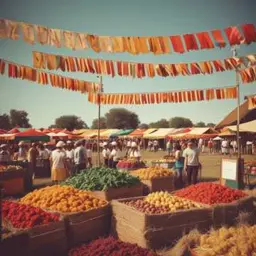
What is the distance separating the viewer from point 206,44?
24.4 feet

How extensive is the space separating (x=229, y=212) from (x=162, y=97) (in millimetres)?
6550

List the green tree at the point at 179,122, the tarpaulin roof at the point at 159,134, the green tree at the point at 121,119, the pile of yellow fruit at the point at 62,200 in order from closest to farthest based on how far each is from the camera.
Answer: the pile of yellow fruit at the point at 62,200, the tarpaulin roof at the point at 159,134, the green tree at the point at 121,119, the green tree at the point at 179,122

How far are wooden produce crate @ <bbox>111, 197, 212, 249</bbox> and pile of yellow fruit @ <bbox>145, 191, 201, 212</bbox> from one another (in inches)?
10.1

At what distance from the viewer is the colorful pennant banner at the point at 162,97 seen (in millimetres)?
11875

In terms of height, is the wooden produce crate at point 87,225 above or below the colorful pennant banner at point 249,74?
below

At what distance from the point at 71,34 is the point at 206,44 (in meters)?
3.02

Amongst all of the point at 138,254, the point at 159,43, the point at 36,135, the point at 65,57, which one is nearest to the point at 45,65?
the point at 65,57

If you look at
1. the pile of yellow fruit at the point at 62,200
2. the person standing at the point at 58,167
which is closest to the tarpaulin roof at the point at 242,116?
the person standing at the point at 58,167

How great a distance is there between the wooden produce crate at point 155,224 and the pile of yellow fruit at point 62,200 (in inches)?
20.9

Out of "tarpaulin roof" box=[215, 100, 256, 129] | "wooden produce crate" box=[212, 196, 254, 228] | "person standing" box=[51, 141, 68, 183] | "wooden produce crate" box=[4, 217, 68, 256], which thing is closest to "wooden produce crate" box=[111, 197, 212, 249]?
"wooden produce crate" box=[212, 196, 254, 228]

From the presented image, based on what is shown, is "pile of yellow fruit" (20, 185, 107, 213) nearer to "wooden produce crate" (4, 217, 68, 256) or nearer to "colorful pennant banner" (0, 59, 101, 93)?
"wooden produce crate" (4, 217, 68, 256)

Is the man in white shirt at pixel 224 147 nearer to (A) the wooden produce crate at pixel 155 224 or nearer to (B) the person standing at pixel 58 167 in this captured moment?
(B) the person standing at pixel 58 167

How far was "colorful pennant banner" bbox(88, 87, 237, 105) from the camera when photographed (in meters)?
11.9

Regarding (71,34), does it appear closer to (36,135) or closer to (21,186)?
(21,186)
